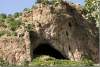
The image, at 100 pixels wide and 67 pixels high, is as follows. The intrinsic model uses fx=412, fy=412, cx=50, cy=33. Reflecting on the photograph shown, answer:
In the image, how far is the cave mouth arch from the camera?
195 feet

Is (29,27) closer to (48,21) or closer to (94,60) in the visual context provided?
(48,21)

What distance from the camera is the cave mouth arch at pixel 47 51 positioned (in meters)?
59.5

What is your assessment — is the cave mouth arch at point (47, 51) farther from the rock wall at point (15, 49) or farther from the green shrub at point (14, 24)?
the green shrub at point (14, 24)

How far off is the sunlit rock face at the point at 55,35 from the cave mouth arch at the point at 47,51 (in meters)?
1.19

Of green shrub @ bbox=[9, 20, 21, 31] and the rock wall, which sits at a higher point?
green shrub @ bbox=[9, 20, 21, 31]

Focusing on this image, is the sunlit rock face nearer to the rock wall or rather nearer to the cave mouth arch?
the rock wall

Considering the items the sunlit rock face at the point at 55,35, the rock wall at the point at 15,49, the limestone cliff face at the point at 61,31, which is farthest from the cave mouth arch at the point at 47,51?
the rock wall at the point at 15,49

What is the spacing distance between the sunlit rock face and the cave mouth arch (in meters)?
1.19

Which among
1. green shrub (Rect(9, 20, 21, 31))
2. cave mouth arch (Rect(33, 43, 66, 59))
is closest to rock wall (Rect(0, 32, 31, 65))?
green shrub (Rect(9, 20, 21, 31))

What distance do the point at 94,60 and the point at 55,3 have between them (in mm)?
9917

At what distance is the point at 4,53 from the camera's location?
5572cm

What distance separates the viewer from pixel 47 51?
6062 cm

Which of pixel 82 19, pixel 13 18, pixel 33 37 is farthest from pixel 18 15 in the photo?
pixel 82 19

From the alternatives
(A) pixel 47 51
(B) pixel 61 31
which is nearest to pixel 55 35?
(B) pixel 61 31
